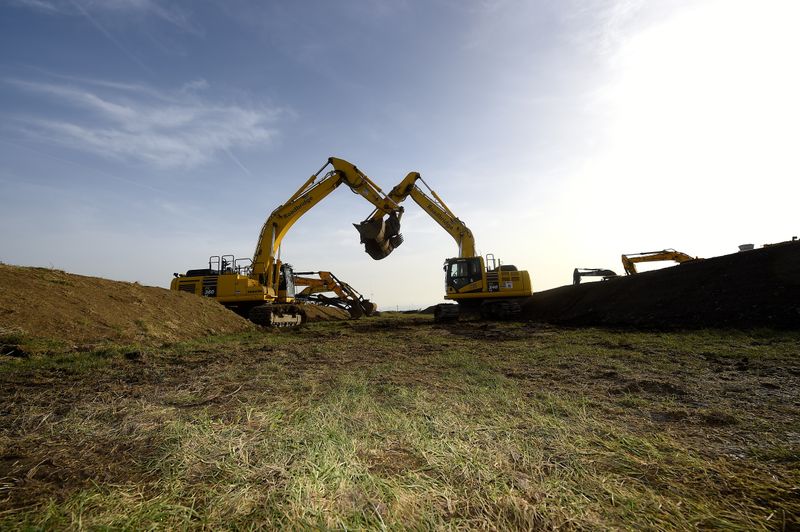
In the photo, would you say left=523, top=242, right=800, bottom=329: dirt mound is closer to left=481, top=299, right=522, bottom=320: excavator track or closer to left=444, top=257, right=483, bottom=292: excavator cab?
left=481, top=299, right=522, bottom=320: excavator track

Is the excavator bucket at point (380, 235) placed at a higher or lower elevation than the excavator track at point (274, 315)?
higher

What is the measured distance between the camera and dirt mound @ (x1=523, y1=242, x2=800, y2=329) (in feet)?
41.8

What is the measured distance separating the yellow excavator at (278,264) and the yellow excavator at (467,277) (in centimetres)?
101

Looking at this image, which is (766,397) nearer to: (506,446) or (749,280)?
(506,446)

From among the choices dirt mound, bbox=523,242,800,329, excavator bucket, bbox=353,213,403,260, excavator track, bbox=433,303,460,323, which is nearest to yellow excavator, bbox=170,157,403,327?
excavator bucket, bbox=353,213,403,260

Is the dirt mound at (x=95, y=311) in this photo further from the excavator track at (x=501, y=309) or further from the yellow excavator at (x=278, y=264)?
the excavator track at (x=501, y=309)

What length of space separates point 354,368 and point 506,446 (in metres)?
4.28

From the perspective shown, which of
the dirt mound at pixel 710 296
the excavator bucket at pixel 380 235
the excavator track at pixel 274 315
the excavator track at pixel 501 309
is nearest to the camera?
the dirt mound at pixel 710 296

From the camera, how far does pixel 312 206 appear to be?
19.8 m

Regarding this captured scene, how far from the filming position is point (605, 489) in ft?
7.30

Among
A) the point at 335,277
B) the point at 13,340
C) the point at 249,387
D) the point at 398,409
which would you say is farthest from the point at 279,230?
the point at 398,409

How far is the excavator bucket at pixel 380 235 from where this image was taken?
60.6 ft

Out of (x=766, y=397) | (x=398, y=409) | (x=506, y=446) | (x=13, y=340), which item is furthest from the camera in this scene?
(x=13, y=340)

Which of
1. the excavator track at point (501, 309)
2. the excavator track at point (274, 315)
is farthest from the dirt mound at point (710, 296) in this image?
the excavator track at point (274, 315)
